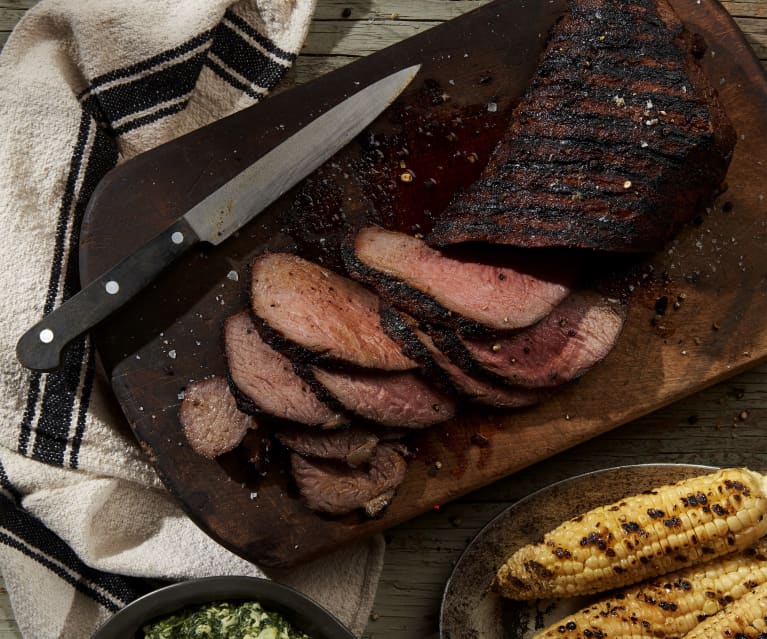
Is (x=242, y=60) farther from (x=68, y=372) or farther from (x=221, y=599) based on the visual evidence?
(x=221, y=599)

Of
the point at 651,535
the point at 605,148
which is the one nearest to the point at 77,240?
the point at 605,148

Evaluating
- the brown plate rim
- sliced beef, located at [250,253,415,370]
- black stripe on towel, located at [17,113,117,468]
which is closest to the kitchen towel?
black stripe on towel, located at [17,113,117,468]

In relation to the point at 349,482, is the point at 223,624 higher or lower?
lower

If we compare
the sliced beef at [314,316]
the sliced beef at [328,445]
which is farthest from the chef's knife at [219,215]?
the sliced beef at [328,445]

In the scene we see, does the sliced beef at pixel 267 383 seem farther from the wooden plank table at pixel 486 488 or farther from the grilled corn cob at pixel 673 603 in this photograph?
the grilled corn cob at pixel 673 603

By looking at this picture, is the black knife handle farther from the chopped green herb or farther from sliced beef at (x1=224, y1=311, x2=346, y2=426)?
the chopped green herb

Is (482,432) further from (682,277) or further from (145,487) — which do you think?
(145,487)

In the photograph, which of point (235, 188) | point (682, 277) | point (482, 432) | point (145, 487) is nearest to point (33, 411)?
point (145, 487)

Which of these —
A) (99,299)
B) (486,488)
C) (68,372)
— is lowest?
(486,488)
